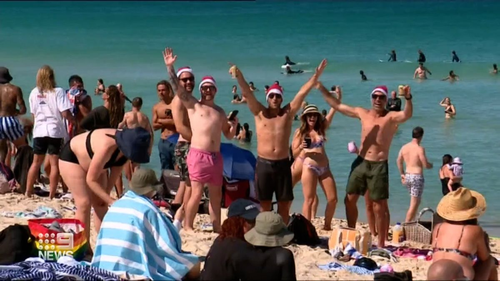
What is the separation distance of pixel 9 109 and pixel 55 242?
3969mm

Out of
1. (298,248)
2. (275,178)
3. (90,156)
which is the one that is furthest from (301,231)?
(90,156)

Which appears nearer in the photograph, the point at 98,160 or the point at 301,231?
the point at 98,160

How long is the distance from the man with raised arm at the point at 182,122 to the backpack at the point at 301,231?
1.02m

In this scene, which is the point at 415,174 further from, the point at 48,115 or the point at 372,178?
the point at 48,115

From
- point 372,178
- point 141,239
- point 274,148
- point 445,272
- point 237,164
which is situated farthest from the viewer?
point 237,164

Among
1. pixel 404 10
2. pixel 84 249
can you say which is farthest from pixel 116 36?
pixel 84 249

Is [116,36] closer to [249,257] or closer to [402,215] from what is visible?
[402,215]

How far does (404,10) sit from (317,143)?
85.8m

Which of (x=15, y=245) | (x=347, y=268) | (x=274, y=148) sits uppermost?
(x=274, y=148)

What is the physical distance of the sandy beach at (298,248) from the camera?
810cm

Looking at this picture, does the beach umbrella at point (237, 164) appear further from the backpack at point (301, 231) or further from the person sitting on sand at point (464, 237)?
the person sitting on sand at point (464, 237)

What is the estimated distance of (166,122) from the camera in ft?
37.1

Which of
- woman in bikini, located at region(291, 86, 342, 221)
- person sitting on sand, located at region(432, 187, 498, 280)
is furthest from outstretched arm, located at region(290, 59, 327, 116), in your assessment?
person sitting on sand, located at region(432, 187, 498, 280)

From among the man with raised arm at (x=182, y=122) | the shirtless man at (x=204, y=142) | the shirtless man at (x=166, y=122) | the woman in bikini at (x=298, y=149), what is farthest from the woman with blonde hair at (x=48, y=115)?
the woman in bikini at (x=298, y=149)
